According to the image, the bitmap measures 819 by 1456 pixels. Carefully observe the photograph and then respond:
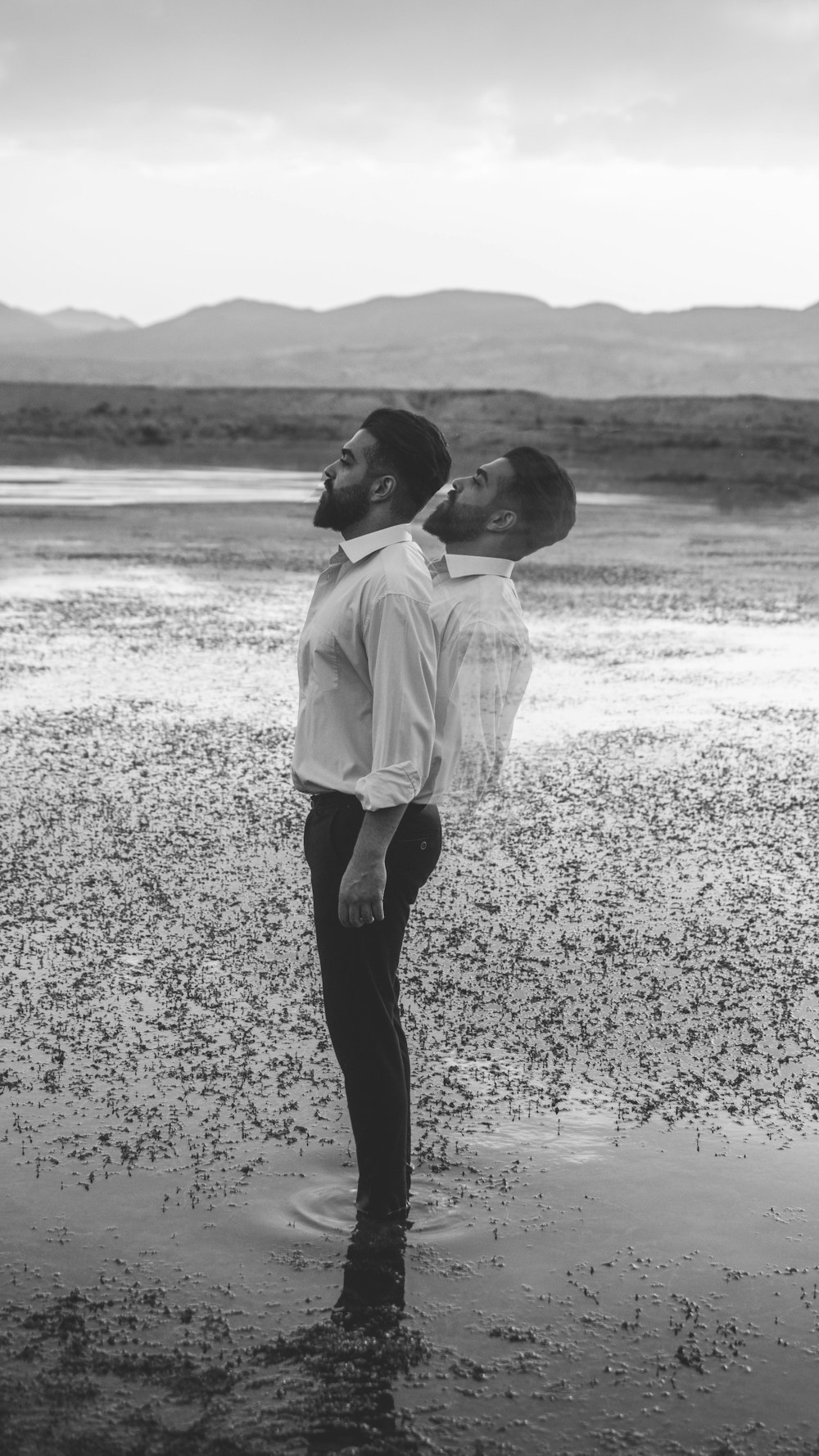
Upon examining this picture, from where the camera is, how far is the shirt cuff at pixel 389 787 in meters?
3.19

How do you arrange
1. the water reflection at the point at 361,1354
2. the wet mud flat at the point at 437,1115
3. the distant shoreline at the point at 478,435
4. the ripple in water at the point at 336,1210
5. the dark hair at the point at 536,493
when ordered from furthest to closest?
1. the distant shoreline at the point at 478,435
2. the ripple in water at the point at 336,1210
3. the dark hair at the point at 536,493
4. the wet mud flat at the point at 437,1115
5. the water reflection at the point at 361,1354

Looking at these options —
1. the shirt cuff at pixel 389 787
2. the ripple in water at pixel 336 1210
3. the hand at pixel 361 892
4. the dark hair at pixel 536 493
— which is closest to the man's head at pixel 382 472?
the dark hair at pixel 536 493

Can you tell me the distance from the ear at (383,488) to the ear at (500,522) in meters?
0.34

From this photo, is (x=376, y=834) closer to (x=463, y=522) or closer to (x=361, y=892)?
(x=361, y=892)

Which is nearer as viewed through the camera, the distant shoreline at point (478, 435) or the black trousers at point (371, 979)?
the black trousers at point (371, 979)

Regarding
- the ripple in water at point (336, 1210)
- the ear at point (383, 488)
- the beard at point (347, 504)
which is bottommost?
the ripple in water at point (336, 1210)

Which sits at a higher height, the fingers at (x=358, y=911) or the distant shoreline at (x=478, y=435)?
the distant shoreline at (x=478, y=435)

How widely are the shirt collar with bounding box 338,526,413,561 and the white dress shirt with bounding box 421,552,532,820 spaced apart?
0.19 metres

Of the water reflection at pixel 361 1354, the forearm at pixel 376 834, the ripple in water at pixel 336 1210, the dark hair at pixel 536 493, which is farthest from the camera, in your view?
the ripple in water at pixel 336 1210

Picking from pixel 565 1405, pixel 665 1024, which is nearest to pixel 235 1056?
pixel 665 1024

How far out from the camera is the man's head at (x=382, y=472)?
331cm

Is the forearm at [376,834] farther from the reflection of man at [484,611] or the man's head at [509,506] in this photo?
the man's head at [509,506]

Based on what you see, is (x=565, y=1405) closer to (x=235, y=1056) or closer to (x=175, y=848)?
(x=235, y=1056)

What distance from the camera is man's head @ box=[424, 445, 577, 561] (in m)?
3.56
